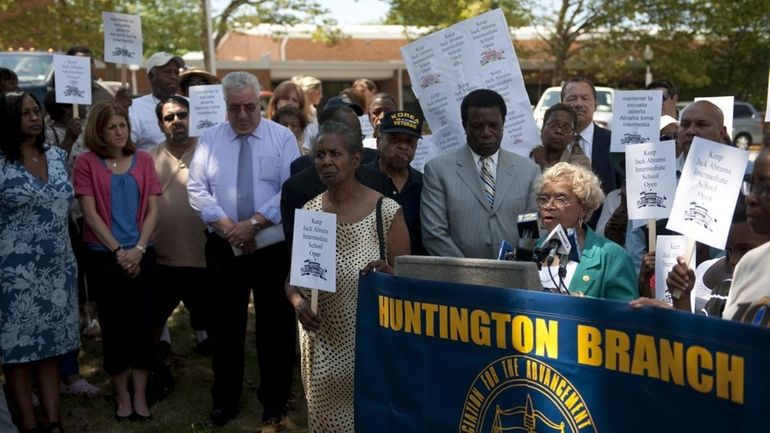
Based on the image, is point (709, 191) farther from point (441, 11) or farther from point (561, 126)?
point (441, 11)

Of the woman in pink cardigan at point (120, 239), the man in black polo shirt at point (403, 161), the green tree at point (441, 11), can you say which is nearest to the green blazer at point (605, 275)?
the man in black polo shirt at point (403, 161)

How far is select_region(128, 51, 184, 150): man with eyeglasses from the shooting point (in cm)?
792

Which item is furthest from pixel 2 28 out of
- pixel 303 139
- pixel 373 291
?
pixel 373 291

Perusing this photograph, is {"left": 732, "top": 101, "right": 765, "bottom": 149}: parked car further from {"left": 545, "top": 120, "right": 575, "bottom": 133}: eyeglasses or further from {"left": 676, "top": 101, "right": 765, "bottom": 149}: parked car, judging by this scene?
{"left": 545, "top": 120, "right": 575, "bottom": 133}: eyeglasses

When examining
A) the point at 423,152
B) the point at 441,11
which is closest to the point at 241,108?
the point at 423,152

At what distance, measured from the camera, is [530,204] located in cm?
556

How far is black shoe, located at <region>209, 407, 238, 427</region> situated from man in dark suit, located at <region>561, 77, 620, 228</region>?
3.07 meters

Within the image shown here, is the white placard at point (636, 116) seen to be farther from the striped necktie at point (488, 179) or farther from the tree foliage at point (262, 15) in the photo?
the tree foliage at point (262, 15)

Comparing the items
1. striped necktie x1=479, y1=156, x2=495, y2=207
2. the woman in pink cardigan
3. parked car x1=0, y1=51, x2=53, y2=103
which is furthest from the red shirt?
parked car x1=0, y1=51, x2=53, y2=103

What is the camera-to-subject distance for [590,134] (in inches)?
285

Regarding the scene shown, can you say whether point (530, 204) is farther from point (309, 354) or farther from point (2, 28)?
point (2, 28)

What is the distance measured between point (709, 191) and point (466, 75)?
339 cm

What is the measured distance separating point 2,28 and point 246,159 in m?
15.2

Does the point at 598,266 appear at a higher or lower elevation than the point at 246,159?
lower
